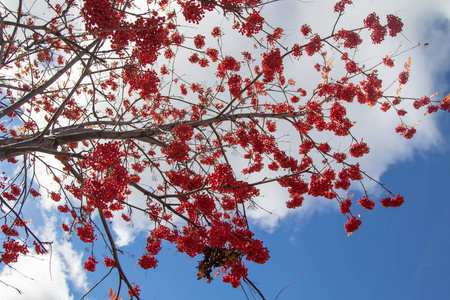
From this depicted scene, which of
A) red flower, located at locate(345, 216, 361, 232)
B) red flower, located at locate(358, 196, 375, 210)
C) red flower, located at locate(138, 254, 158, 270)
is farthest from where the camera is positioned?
red flower, located at locate(358, 196, 375, 210)

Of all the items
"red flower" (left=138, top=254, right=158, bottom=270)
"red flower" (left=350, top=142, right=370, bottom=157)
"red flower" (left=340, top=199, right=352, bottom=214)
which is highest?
"red flower" (left=350, top=142, right=370, bottom=157)

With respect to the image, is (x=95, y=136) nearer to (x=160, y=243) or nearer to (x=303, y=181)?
(x=160, y=243)

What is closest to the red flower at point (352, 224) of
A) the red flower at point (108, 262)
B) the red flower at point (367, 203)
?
the red flower at point (367, 203)

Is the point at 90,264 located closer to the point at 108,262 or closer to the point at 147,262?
the point at 108,262

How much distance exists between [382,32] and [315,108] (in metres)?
1.76

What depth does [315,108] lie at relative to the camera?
17.5 feet

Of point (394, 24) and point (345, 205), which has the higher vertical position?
point (394, 24)

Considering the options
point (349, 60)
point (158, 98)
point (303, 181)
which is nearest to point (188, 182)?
point (303, 181)

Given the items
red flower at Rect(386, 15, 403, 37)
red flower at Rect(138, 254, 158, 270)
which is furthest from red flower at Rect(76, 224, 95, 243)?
red flower at Rect(386, 15, 403, 37)

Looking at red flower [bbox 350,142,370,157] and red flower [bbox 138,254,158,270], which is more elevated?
red flower [bbox 350,142,370,157]

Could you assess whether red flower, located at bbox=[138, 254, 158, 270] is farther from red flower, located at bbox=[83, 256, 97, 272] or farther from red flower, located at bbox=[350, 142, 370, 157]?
red flower, located at bbox=[350, 142, 370, 157]

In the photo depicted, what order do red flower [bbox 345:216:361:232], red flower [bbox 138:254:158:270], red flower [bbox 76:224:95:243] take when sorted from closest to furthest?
red flower [bbox 138:254:158:270] < red flower [bbox 76:224:95:243] < red flower [bbox 345:216:361:232]

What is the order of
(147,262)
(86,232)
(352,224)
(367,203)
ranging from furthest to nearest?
1. (367,203)
2. (352,224)
3. (86,232)
4. (147,262)

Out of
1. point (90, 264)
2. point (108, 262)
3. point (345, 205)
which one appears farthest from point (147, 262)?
point (345, 205)
